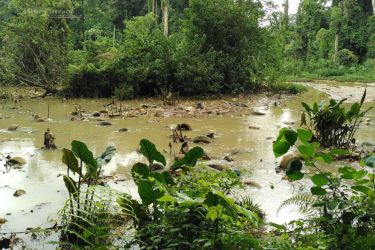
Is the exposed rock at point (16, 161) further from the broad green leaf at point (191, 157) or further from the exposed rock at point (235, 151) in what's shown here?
the broad green leaf at point (191, 157)

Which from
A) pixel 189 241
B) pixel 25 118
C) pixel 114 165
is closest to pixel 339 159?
pixel 114 165

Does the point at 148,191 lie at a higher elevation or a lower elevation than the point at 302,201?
higher

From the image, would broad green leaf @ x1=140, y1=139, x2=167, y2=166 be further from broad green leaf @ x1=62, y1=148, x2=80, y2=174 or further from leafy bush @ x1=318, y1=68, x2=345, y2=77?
leafy bush @ x1=318, y1=68, x2=345, y2=77

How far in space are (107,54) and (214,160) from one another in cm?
1102

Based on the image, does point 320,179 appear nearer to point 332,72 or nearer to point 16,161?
point 16,161

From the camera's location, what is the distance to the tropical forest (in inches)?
114

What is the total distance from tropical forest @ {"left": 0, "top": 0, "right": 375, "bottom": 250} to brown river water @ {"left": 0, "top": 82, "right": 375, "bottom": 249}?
4 centimetres

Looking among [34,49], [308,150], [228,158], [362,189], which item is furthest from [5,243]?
[34,49]

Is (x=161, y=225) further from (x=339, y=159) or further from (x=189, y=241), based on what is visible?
(x=339, y=159)

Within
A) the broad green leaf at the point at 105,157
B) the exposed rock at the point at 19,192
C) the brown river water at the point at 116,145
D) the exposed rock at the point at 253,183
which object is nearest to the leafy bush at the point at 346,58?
the brown river water at the point at 116,145

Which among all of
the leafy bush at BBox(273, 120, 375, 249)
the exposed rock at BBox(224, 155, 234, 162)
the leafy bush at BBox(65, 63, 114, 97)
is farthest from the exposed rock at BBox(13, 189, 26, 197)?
the leafy bush at BBox(65, 63, 114, 97)

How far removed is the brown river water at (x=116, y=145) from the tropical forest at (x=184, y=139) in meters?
0.04

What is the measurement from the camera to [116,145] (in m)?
7.93

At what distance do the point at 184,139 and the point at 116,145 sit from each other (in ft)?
4.43
